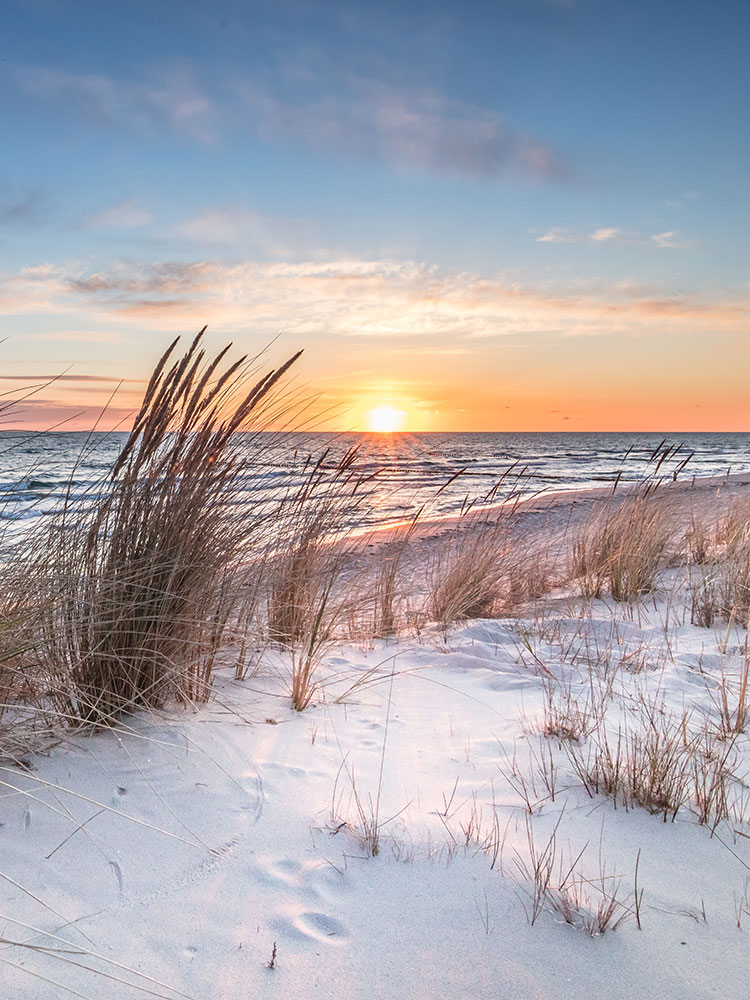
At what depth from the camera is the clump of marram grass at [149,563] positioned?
7.82 feet

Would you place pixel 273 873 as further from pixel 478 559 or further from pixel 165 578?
pixel 478 559

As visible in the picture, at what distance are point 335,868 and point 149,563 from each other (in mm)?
1298

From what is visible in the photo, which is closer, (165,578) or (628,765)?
(628,765)

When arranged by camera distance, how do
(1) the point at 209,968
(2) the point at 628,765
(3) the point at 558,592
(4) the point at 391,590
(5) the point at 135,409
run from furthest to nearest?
(3) the point at 558,592 < (4) the point at 391,590 < (5) the point at 135,409 < (2) the point at 628,765 < (1) the point at 209,968

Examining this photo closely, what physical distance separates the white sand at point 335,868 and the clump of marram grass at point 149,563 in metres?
0.22

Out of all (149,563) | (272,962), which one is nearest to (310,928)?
(272,962)

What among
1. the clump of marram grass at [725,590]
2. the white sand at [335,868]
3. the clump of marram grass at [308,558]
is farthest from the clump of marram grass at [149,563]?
the clump of marram grass at [725,590]

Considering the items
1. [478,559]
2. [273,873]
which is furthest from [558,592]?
[273,873]

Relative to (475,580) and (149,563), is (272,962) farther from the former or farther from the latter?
(475,580)

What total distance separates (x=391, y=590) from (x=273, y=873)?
2711 millimetres

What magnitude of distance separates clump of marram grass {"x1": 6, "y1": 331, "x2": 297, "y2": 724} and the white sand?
0.74 ft

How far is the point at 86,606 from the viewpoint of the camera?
2.43 metres

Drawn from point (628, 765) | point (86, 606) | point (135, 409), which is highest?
point (135, 409)

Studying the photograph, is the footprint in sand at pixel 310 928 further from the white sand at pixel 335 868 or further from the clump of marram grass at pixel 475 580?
the clump of marram grass at pixel 475 580
